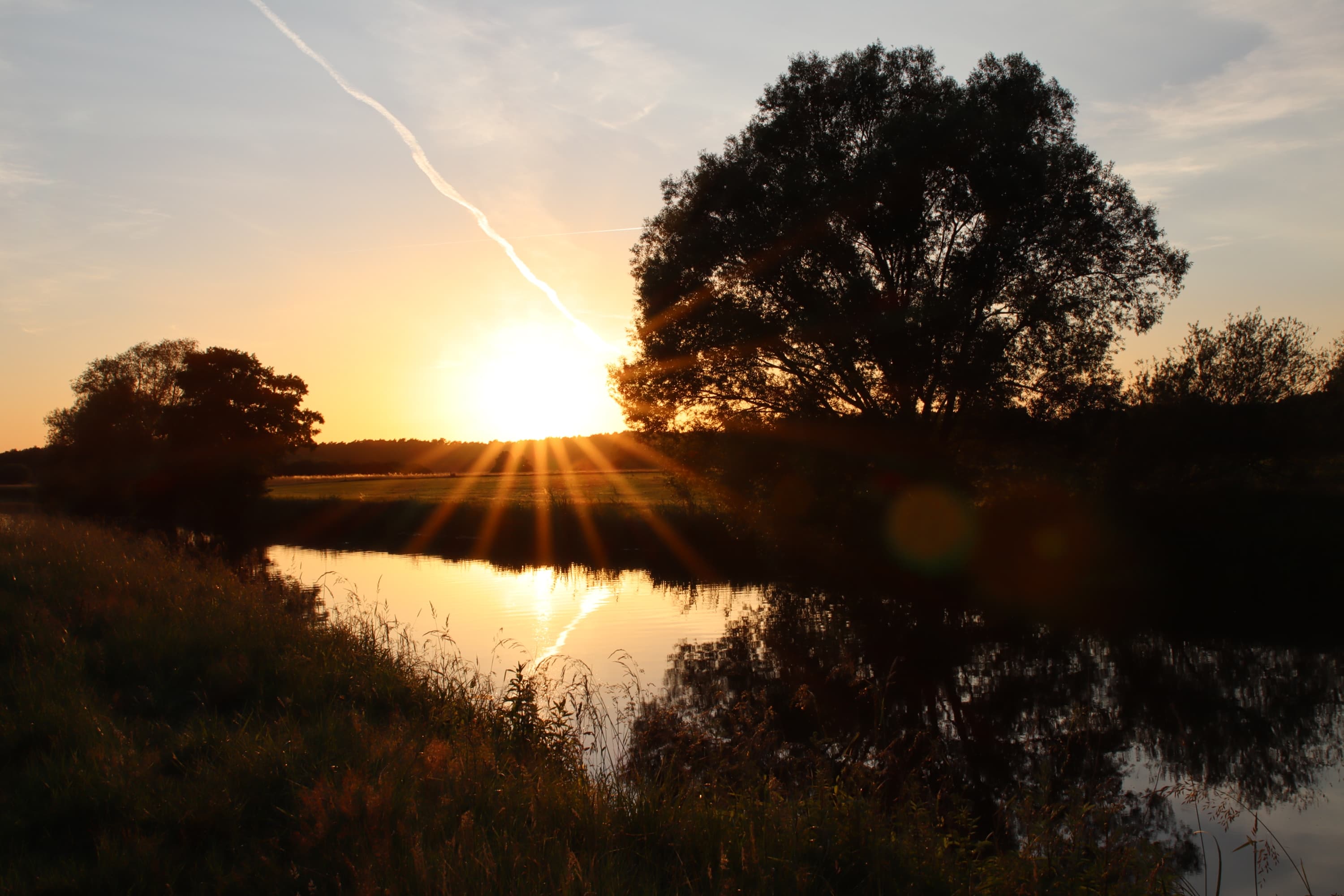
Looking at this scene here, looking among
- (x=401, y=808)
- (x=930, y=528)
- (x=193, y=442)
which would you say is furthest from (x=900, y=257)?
(x=193, y=442)

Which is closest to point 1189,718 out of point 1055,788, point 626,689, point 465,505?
point 1055,788

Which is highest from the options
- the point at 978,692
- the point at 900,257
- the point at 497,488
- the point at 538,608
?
the point at 900,257

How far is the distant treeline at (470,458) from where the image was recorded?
83438 millimetres

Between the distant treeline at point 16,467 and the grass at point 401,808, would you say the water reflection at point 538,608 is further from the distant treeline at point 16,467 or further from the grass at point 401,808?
the distant treeline at point 16,467

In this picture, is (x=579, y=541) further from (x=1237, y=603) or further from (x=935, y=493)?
(x=1237, y=603)

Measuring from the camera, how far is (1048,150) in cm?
1931

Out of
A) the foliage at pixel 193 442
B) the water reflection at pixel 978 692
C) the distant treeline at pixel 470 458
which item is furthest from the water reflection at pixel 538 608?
the distant treeline at pixel 470 458

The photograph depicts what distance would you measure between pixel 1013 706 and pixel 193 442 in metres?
45.3

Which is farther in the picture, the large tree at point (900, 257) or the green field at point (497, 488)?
the green field at point (497, 488)

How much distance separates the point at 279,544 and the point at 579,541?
47.4 ft

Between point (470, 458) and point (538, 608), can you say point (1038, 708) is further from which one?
point (470, 458)

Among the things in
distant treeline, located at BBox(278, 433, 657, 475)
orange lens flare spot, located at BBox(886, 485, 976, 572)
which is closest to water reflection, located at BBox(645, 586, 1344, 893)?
orange lens flare spot, located at BBox(886, 485, 976, 572)

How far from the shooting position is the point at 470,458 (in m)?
102

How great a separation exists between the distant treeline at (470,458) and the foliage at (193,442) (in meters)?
20.2
